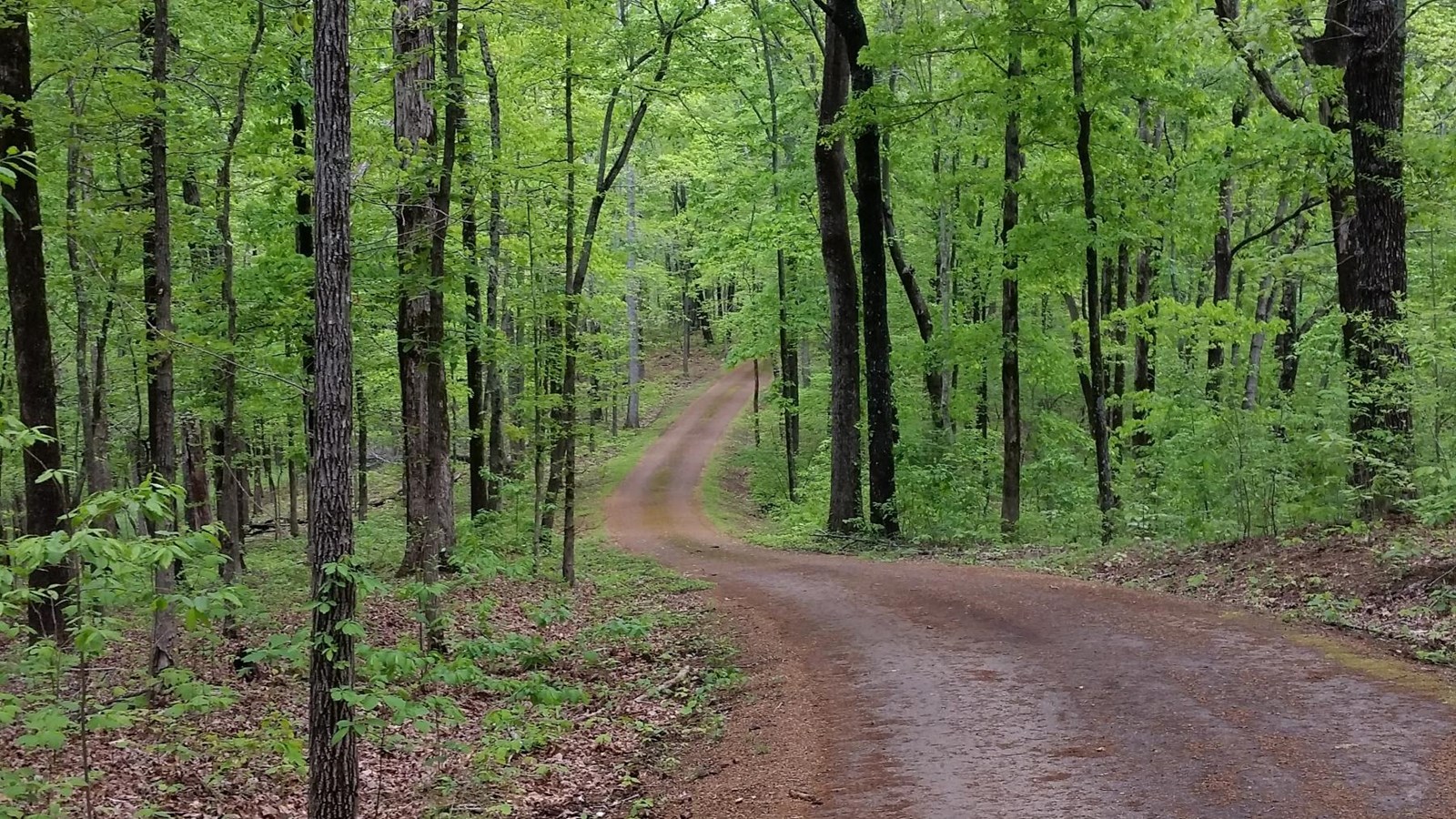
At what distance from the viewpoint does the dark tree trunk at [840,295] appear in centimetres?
1750

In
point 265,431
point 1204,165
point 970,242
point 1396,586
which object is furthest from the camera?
point 265,431

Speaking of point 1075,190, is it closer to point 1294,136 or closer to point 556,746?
point 1294,136

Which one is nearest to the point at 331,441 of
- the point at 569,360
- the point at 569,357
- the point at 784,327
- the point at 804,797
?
the point at 804,797

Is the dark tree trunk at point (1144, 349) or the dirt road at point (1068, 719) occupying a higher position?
the dark tree trunk at point (1144, 349)

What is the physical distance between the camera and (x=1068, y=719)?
21.0 feet

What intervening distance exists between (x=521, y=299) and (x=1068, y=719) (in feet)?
39.1

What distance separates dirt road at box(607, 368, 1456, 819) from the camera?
5105 millimetres

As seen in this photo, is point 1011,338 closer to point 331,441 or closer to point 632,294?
point 331,441

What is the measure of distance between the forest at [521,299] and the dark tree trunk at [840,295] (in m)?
0.09

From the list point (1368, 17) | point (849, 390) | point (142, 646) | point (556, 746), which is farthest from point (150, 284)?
point (1368, 17)

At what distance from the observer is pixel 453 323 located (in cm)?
1488

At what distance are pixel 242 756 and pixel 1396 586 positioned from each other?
33.2 feet

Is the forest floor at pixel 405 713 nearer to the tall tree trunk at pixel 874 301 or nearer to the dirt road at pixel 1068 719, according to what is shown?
the dirt road at pixel 1068 719

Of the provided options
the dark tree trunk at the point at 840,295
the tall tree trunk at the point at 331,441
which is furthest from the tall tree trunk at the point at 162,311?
the dark tree trunk at the point at 840,295
